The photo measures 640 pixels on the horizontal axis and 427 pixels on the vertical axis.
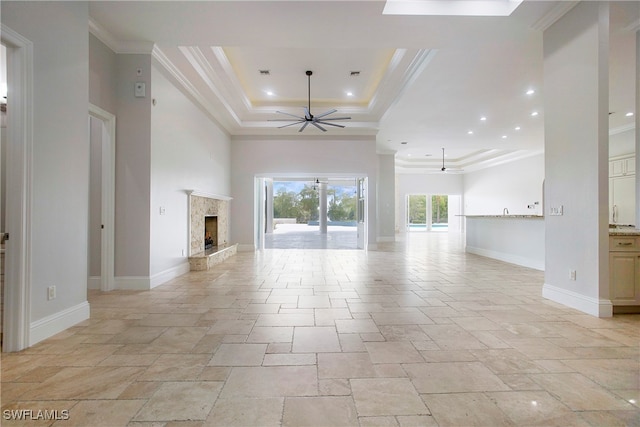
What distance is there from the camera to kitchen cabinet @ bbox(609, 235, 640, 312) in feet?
9.45

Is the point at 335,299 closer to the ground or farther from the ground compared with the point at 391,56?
closer to the ground

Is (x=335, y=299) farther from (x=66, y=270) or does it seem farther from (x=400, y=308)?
(x=66, y=270)

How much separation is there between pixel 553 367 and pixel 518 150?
434 inches

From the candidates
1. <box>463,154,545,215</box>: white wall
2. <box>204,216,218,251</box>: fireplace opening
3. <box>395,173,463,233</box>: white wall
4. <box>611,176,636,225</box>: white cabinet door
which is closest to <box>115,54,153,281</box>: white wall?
<box>204,216,218,251</box>: fireplace opening

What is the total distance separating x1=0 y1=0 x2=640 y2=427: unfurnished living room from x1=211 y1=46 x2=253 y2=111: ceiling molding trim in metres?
0.07

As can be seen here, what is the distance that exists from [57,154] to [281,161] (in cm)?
564

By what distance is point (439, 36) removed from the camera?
3.61m

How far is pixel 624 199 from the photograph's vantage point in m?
A: 7.38

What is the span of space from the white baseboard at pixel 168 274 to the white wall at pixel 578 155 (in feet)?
16.1

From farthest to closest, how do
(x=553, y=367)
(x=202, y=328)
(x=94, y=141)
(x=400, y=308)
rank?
(x=94, y=141), (x=400, y=308), (x=202, y=328), (x=553, y=367)

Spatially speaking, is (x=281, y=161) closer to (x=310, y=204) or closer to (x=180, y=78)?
(x=180, y=78)

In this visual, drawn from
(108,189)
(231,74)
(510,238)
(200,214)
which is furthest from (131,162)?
(510,238)

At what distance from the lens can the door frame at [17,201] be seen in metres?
2.15

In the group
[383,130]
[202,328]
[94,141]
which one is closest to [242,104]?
[94,141]
